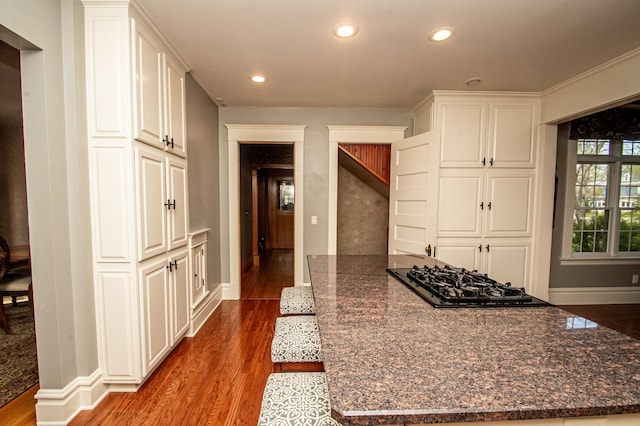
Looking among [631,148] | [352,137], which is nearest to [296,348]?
[352,137]

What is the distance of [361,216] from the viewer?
16.4 ft

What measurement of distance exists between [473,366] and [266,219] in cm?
680

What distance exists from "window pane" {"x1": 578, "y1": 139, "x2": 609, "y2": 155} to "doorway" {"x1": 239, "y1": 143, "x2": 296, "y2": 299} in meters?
3.80

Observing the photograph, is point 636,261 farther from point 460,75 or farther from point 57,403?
point 57,403

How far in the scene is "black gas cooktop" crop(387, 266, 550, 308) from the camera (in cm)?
116

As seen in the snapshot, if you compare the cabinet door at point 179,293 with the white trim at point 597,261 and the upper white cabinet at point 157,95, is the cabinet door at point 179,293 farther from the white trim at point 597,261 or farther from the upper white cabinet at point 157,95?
the white trim at point 597,261

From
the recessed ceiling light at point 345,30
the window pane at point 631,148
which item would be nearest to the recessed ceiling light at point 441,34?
the recessed ceiling light at point 345,30

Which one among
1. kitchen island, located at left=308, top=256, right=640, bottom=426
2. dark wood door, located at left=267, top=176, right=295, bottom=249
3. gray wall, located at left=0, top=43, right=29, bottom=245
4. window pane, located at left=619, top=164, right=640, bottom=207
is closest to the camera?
kitchen island, located at left=308, top=256, right=640, bottom=426

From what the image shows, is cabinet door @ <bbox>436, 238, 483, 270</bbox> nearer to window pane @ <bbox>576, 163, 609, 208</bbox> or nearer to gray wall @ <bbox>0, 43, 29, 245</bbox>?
window pane @ <bbox>576, 163, 609, 208</bbox>

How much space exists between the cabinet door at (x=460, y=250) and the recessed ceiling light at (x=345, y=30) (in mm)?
2215

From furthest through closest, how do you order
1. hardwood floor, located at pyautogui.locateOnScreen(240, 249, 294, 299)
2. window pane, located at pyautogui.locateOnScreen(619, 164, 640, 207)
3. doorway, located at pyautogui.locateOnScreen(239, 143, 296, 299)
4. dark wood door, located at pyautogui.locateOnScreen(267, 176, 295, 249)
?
dark wood door, located at pyautogui.locateOnScreen(267, 176, 295, 249) < doorway, located at pyautogui.locateOnScreen(239, 143, 296, 299) < hardwood floor, located at pyautogui.locateOnScreen(240, 249, 294, 299) < window pane, located at pyautogui.locateOnScreen(619, 164, 640, 207)

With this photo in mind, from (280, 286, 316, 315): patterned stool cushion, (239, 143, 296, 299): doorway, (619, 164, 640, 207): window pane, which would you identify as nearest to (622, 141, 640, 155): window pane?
(619, 164, 640, 207): window pane

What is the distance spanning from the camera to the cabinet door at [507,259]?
3.05m

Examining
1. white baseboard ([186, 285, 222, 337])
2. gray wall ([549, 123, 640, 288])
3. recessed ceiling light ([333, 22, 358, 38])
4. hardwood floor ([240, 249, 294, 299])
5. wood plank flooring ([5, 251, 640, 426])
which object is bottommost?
hardwood floor ([240, 249, 294, 299])
